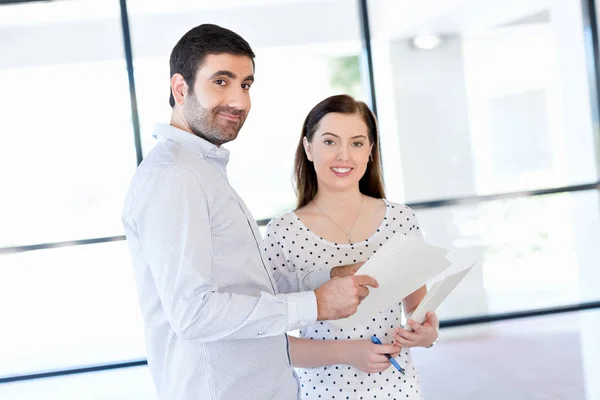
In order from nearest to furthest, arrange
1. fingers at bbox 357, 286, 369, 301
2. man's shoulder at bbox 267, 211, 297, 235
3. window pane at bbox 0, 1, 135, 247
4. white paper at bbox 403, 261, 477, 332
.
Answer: fingers at bbox 357, 286, 369, 301 < white paper at bbox 403, 261, 477, 332 < man's shoulder at bbox 267, 211, 297, 235 < window pane at bbox 0, 1, 135, 247

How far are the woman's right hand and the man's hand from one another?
7.2 inches

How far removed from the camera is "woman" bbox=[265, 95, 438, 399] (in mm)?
1708

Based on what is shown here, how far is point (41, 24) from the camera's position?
3.21 metres

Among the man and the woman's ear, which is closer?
the man

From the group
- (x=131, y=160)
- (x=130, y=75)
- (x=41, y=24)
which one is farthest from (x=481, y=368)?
(x=41, y=24)

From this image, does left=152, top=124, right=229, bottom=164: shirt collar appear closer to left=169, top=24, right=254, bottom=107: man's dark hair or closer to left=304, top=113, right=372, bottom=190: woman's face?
left=169, top=24, right=254, bottom=107: man's dark hair

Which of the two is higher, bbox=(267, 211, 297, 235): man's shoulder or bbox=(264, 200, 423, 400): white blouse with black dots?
bbox=(267, 211, 297, 235): man's shoulder

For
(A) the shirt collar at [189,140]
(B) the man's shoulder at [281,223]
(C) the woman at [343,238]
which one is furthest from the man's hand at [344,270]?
(A) the shirt collar at [189,140]

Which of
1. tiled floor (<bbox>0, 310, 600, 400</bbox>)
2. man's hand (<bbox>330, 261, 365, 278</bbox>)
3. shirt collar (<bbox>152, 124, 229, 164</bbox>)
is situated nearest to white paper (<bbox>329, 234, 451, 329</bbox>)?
man's hand (<bbox>330, 261, 365, 278</bbox>)

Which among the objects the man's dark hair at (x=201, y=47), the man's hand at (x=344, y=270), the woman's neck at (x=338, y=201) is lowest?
the man's hand at (x=344, y=270)

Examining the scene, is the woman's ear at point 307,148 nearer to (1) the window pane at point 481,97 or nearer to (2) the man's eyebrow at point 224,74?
(2) the man's eyebrow at point 224,74

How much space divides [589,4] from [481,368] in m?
1.91

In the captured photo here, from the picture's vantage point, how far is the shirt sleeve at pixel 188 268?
1188 mm

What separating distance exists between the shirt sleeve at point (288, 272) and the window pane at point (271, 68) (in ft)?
4.59
